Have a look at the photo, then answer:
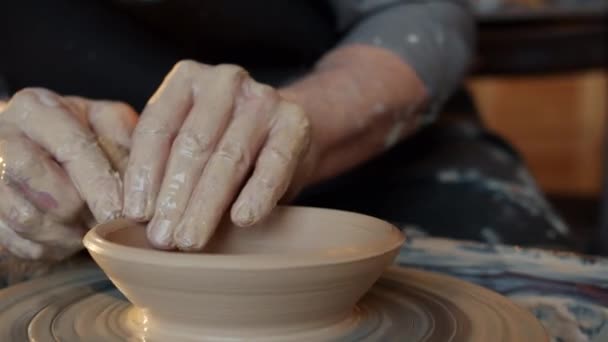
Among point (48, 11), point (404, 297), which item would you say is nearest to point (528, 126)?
point (48, 11)

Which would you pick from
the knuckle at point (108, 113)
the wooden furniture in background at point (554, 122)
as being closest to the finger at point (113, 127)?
the knuckle at point (108, 113)

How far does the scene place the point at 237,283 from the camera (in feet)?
2.12

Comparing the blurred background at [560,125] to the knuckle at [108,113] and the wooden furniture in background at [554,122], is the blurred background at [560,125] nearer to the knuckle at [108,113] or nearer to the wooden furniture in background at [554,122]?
the wooden furniture in background at [554,122]

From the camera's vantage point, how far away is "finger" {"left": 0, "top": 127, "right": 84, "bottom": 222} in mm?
790

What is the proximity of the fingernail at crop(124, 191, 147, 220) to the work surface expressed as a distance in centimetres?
22

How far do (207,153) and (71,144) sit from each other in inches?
5.4

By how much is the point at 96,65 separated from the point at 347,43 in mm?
415

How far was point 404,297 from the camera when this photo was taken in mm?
817

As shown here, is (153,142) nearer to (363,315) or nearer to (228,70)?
(228,70)

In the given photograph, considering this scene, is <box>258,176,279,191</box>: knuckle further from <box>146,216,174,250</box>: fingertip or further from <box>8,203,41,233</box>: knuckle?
<box>8,203,41,233</box>: knuckle

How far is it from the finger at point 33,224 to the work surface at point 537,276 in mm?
101

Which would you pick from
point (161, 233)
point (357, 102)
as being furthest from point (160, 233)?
point (357, 102)

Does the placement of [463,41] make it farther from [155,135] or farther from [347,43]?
[155,135]

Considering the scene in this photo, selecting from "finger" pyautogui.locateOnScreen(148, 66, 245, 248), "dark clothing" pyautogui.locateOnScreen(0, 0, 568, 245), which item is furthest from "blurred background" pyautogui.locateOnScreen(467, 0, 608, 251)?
"finger" pyautogui.locateOnScreen(148, 66, 245, 248)
